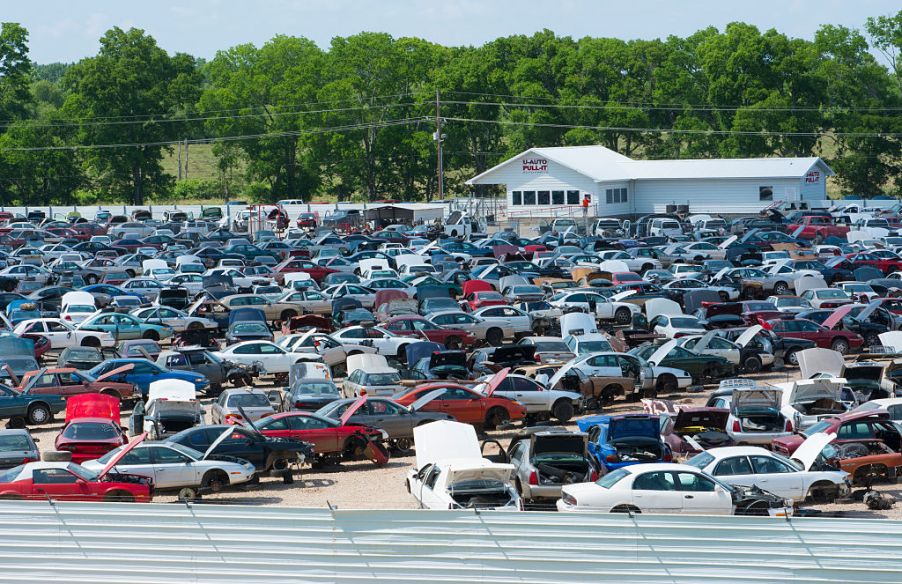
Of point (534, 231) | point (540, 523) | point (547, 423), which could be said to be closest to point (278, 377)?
point (547, 423)

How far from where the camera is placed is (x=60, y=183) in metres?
101

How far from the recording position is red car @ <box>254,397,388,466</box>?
75.6 ft

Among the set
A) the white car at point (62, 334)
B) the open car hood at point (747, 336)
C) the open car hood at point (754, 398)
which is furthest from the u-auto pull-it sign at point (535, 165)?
the open car hood at point (754, 398)

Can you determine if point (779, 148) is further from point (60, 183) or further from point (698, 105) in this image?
point (60, 183)

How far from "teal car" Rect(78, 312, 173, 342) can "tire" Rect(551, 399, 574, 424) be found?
49.4 feet

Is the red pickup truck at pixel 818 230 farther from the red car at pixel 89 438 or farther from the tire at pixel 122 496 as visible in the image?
the tire at pixel 122 496

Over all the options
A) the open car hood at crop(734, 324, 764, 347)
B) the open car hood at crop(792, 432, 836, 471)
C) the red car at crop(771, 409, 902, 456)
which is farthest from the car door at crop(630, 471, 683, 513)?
the open car hood at crop(734, 324, 764, 347)

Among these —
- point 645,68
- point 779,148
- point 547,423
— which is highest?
point 645,68

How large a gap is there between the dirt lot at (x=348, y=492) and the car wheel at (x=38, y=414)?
304 inches

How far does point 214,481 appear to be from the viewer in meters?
21.3

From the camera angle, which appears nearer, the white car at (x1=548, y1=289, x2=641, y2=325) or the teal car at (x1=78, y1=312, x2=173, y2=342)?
the teal car at (x1=78, y1=312, x2=173, y2=342)

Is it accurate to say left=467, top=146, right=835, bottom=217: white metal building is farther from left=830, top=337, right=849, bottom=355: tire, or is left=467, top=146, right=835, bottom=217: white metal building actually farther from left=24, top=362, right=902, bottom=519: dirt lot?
left=24, top=362, right=902, bottom=519: dirt lot

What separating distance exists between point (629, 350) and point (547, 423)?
703cm

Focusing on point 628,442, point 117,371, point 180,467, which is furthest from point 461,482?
point 117,371
